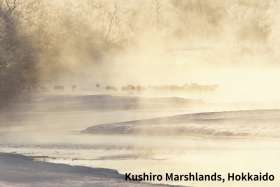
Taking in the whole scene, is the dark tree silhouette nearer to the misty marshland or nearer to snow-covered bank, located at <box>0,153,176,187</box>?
the misty marshland

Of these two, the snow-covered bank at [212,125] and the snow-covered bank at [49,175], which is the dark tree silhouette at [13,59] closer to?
the snow-covered bank at [49,175]

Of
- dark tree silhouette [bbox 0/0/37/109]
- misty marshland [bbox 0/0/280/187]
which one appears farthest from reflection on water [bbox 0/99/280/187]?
dark tree silhouette [bbox 0/0/37/109]

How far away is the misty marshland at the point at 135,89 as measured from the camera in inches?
99.7

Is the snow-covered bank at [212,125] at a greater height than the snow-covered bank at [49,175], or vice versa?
the snow-covered bank at [212,125]

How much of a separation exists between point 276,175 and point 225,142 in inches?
9.8

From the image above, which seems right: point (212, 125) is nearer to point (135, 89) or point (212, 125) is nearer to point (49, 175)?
point (135, 89)

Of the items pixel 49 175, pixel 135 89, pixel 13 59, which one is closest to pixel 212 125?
pixel 135 89

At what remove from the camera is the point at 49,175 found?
2.59 m

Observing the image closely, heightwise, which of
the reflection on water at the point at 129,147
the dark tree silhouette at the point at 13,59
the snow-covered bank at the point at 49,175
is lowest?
the snow-covered bank at the point at 49,175

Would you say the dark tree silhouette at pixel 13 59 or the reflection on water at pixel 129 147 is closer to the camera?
the reflection on water at pixel 129 147

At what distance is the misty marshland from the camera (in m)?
2.53

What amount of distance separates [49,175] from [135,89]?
1.71 ft

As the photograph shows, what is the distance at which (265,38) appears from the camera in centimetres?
254

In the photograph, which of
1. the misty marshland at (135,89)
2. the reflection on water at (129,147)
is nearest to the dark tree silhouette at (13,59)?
the misty marshland at (135,89)
